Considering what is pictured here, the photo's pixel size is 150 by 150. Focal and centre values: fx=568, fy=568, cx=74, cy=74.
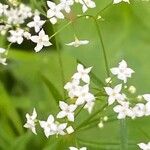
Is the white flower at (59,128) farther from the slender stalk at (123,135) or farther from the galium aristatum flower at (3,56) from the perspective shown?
the galium aristatum flower at (3,56)

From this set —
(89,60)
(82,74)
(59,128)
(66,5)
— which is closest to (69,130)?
(59,128)

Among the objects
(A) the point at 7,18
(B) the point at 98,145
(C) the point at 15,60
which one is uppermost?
(A) the point at 7,18

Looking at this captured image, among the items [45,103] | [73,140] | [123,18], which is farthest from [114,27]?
[73,140]

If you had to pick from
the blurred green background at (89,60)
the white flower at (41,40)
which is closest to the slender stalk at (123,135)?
the white flower at (41,40)

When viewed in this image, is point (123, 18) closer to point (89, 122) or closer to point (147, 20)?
point (147, 20)

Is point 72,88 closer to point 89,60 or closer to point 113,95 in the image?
point 113,95

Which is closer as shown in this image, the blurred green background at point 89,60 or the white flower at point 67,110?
the white flower at point 67,110

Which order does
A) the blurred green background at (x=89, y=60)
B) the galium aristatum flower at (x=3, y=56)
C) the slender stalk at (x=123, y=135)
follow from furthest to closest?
1. the blurred green background at (x=89, y=60)
2. the galium aristatum flower at (x=3, y=56)
3. the slender stalk at (x=123, y=135)

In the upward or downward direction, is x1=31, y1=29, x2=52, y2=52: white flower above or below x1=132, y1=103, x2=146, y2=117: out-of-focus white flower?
above

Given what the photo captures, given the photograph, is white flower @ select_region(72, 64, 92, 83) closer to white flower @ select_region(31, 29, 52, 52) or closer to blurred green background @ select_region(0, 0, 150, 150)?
white flower @ select_region(31, 29, 52, 52)

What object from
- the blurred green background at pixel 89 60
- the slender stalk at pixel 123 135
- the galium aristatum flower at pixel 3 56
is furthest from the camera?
the blurred green background at pixel 89 60

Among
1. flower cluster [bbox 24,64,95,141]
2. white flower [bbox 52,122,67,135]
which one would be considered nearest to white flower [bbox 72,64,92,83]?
flower cluster [bbox 24,64,95,141]
